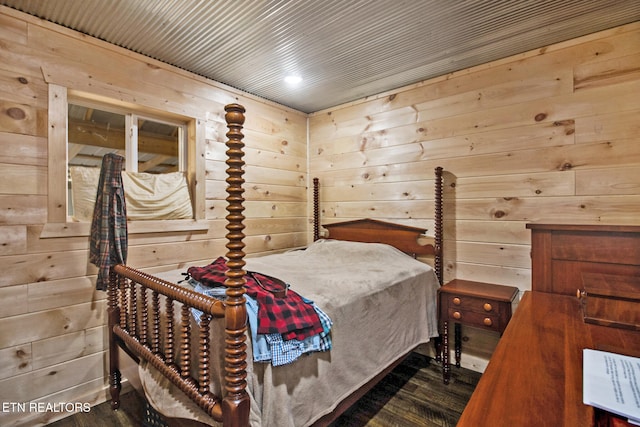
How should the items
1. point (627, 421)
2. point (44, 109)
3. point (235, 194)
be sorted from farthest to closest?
point (44, 109) → point (235, 194) → point (627, 421)

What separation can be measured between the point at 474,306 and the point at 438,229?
674mm

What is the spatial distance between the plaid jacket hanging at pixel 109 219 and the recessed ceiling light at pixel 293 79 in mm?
1525

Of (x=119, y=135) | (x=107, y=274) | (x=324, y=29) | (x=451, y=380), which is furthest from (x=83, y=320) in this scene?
(x=451, y=380)

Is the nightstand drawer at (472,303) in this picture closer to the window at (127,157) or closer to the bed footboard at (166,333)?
the bed footboard at (166,333)

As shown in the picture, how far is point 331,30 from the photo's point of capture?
2.07 m

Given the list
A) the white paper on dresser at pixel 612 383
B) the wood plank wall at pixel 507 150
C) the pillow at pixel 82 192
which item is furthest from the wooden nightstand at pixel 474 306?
the pillow at pixel 82 192

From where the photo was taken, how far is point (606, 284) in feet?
4.42

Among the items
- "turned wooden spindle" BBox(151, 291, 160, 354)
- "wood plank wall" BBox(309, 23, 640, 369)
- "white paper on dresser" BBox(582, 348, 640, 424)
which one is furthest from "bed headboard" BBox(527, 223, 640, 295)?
"turned wooden spindle" BBox(151, 291, 160, 354)

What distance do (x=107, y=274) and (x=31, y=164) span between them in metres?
0.81

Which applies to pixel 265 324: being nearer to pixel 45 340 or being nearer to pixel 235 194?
pixel 235 194

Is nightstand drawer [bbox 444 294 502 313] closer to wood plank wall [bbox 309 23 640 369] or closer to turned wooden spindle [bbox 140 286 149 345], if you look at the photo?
wood plank wall [bbox 309 23 640 369]

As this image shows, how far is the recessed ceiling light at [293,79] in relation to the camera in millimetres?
2785

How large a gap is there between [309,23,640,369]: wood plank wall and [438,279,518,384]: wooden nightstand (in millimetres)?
234

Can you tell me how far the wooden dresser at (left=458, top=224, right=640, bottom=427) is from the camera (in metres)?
0.73
